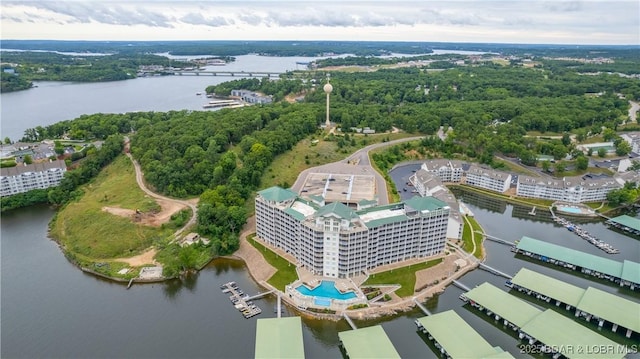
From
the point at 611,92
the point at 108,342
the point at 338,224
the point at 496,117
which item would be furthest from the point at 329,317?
the point at 611,92

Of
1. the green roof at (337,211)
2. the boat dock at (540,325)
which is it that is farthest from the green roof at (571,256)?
the green roof at (337,211)

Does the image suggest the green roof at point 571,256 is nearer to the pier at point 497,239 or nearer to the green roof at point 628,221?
the pier at point 497,239

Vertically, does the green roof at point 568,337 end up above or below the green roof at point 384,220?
below

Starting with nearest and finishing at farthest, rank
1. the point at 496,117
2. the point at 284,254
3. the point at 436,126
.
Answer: the point at 284,254 → the point at 436,126 → the point at 496,117

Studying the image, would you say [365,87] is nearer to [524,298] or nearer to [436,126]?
[436,126]

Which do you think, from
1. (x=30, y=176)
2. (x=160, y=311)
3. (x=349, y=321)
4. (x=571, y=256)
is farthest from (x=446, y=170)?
(x=30, y=176)

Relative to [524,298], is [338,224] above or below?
above

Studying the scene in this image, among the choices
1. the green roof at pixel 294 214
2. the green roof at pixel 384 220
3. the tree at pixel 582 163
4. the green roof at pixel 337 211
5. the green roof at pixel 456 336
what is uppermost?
the green roof at pixel 337 211
